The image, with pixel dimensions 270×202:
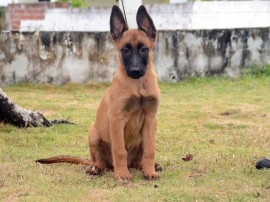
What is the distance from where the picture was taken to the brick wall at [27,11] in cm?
1881

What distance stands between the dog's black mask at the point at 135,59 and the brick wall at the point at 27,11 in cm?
1355

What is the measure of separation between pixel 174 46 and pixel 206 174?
8643 mm

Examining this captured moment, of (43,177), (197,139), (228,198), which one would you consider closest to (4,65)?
(197,139)

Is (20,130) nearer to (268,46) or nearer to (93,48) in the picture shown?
(93,48)

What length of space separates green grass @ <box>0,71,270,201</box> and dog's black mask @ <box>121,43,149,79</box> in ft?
3.07

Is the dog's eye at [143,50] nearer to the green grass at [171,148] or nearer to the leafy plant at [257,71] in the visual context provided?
the green grass at [171,148]

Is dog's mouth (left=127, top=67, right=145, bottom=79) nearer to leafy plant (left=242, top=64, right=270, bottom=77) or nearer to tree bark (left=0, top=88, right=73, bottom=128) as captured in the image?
→ tree bark (left=0, top=88, right=73, bottom=128)

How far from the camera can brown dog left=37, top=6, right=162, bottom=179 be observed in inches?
218

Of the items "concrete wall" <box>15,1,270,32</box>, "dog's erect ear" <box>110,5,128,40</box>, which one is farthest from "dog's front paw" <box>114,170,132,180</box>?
"concrete wall" <box>15,1,270,32</box>

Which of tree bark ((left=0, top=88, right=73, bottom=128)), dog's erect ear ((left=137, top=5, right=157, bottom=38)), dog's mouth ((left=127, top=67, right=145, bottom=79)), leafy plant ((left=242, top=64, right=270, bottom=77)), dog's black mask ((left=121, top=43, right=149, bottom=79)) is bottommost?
leafy plant ((left=242, top=64, right=270, bottom=77))

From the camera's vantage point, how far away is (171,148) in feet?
23.7

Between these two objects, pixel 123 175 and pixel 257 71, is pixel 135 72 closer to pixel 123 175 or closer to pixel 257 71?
pixel 123 175

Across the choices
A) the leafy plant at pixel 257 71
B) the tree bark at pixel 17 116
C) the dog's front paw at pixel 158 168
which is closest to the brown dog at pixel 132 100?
the dog's front paw at pixel 158 168

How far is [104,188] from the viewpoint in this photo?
5.27m
